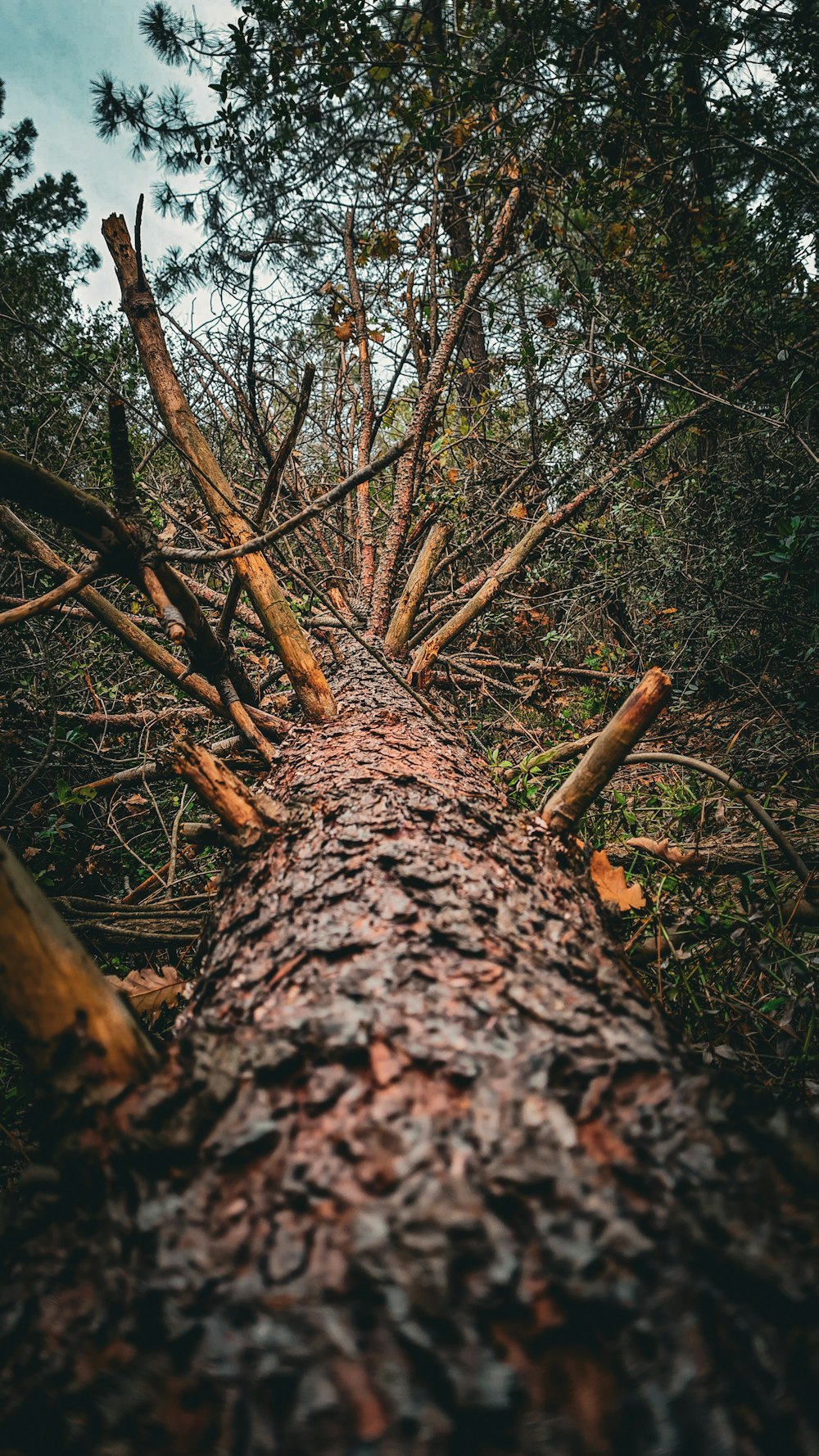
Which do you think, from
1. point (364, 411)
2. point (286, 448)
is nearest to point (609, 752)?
point (286, 448)

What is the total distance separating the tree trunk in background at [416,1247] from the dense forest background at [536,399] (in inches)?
67.0

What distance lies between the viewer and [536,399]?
14.0 ft

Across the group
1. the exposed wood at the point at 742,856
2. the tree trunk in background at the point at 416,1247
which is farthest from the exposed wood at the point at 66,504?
the exposed wood at the point at 742,856

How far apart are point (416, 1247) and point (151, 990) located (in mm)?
1337

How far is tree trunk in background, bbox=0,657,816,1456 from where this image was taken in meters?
0.44

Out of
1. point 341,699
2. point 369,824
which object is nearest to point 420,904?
point 369,824

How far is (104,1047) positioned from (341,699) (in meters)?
1.70

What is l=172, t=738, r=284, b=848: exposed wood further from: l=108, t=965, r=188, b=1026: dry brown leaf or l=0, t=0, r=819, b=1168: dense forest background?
l=0, t=0, r=819, b=1168: dense forest background

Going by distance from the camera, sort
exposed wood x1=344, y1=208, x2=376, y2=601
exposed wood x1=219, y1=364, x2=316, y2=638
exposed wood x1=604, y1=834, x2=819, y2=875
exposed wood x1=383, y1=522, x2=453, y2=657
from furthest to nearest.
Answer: exposed wood x1=344, y1=208, x2=376, y2=601 → exposed wood x1=383, y1=522, x2=453, y2=657 → exposed wood x1=604, y1=834, x2=819, y2=875 → exposed wood x1=219, y1=364, x2=316, y2=638

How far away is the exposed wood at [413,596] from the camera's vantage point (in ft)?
9.39

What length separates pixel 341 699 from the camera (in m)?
2.31

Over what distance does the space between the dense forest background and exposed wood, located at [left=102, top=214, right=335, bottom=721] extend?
0.24 m

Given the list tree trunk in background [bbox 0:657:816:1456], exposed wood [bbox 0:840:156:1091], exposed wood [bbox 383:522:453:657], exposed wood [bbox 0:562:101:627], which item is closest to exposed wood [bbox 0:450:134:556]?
exposed wood [bbox 0:562:101:627]

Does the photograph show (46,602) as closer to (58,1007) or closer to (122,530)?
(122,530)
